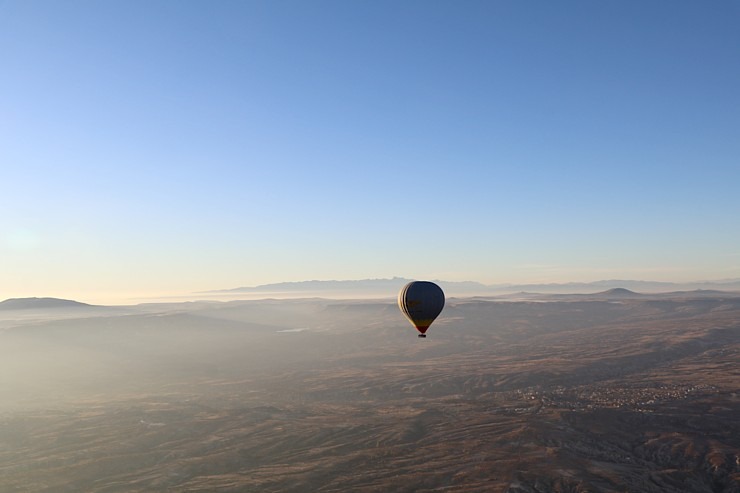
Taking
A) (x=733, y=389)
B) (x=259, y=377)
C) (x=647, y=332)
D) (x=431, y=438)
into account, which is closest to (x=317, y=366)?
(x=259, y=377)

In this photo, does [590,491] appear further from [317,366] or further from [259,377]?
[317,366]

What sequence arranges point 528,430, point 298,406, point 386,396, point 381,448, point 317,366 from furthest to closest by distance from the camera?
1. point 317,366
2. point 386,396
3. point 298,406
4. point 528,430
5. point 381,448

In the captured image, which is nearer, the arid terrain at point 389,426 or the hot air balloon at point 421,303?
the arid terrain at point 389,426

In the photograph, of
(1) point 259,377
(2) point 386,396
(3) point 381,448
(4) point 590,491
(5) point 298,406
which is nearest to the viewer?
(4) point 590,491

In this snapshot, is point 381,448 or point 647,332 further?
point 647,332

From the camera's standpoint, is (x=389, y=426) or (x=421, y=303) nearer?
(x=421, y=303)

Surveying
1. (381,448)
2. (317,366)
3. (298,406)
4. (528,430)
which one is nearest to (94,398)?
(298,406)

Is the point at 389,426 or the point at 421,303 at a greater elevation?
the point at 421,303

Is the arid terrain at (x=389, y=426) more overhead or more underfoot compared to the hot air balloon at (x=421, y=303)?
more underfoot

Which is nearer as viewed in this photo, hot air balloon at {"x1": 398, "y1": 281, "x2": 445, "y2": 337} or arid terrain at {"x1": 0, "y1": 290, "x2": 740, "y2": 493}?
arid terrain at {"x1": 0, "y1": 290, "x2": 740, "y2": 493}

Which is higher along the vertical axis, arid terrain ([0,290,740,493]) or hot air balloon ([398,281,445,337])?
hot air balloon ([398,281,445,337])
